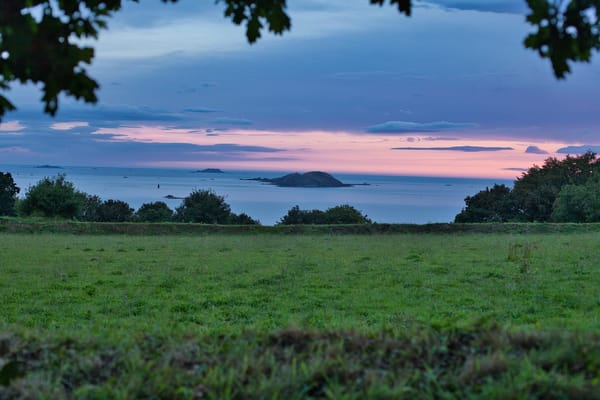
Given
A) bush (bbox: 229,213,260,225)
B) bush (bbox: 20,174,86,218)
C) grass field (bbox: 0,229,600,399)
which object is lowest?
grass field (bbox: 0,229,600,399)

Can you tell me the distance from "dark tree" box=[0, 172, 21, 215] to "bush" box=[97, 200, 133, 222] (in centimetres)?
896

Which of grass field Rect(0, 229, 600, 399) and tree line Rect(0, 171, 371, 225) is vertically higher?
tree line Rect(0, 171, 371, 225)

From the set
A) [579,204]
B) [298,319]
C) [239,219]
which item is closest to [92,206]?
[239,219]

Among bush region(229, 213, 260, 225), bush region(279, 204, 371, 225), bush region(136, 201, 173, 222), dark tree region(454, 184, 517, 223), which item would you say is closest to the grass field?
bush region(279, 204, 371, 225)

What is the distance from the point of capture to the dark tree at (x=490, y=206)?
5928cm

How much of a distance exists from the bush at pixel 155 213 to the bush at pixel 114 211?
146cm

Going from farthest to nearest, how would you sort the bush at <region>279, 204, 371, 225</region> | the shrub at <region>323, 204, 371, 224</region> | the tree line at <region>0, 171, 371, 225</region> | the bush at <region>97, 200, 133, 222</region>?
the bush at <region>97, 200, 133, 222</region>, the tree line at <region>0, 171, 371, 225</region>, the bush at <region>279, 204, 371, 225</region>, the shrub at <region>323, 204, 371, 224</region>

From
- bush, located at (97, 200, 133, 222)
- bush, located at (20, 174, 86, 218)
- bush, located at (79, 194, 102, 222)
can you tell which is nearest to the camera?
bush, located at (20, 174, 86, 218)

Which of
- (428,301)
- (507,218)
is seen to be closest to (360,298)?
(428,301)

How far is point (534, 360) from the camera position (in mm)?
4070

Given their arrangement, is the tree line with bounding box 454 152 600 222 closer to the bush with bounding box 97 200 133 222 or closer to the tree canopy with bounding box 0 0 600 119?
the bush with bounding box 97 200 133 222

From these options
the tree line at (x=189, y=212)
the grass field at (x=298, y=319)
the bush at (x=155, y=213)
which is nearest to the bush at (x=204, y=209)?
the tree line at (x=189, y=212)

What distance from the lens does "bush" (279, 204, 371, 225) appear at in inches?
2222

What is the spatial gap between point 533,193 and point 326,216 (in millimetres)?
21841
